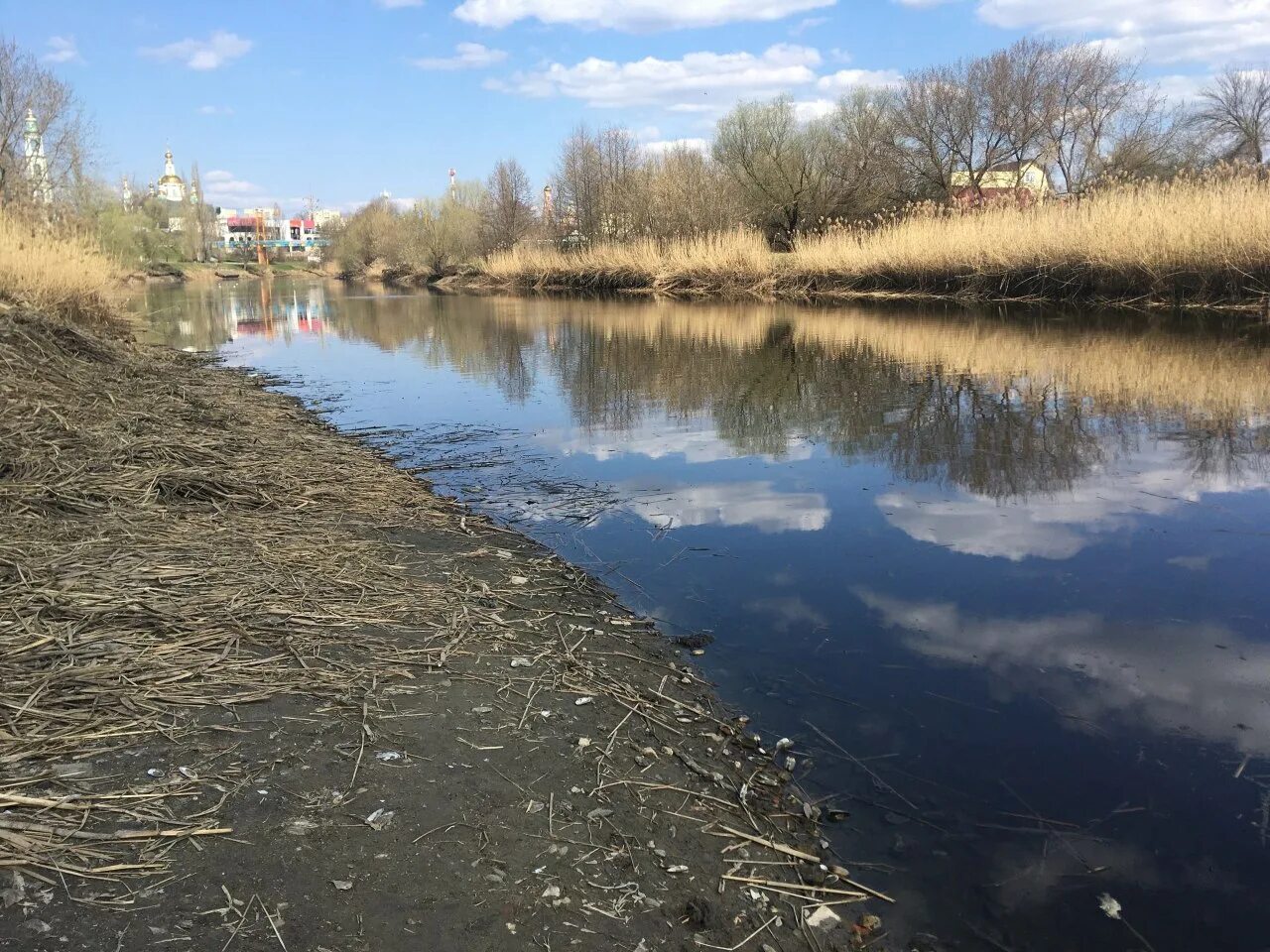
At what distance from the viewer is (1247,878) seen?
2076 millimetres

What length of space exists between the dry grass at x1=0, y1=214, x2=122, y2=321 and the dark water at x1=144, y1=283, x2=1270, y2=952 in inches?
170

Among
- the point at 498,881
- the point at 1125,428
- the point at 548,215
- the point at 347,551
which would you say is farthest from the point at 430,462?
the point at 548,215

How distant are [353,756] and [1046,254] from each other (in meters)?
17.3

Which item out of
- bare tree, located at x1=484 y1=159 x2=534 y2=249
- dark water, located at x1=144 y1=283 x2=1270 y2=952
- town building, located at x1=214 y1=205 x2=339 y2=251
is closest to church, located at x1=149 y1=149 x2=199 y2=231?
town building, located at x1=214 y1=205 x2=339 y2=251

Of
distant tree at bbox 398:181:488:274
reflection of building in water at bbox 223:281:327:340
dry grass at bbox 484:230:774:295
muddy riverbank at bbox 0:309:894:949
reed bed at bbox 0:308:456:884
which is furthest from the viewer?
distant tree at bbox 398:181:488:274

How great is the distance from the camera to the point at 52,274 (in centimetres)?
1168

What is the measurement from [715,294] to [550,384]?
51.7ft

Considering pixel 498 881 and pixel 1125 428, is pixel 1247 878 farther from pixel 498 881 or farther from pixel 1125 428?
pixel 1125 428

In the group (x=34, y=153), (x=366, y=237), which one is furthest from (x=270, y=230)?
(x=34, y=153)

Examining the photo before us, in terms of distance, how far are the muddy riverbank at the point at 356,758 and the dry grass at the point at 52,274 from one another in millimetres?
8263

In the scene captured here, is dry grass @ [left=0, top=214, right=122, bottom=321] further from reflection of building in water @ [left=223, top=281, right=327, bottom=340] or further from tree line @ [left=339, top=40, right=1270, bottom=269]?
tree line @ [left=339, top=40, right=1270, bottom=269]

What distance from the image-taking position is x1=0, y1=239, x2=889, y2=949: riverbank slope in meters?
1.74

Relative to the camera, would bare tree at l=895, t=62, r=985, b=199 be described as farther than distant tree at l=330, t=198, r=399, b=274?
No

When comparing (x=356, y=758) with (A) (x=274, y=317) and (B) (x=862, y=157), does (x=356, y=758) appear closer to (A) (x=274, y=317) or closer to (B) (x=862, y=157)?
(A) (x=274, y=317)
